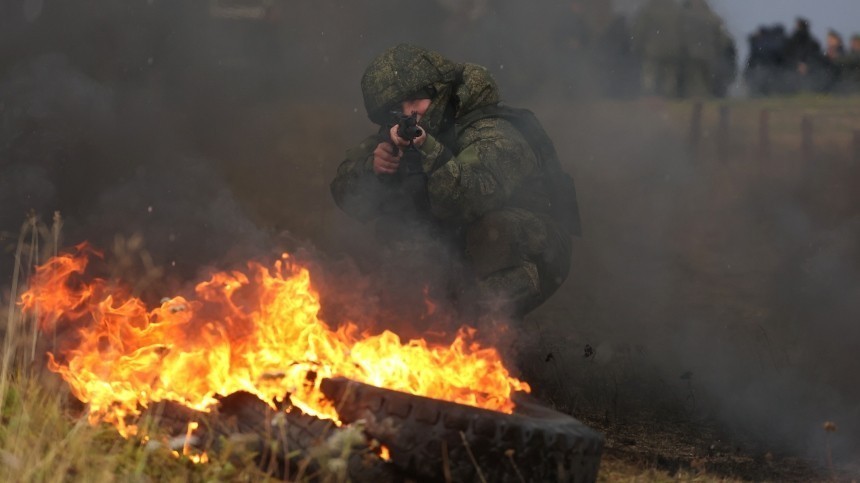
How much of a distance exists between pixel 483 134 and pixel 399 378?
202 centimetres

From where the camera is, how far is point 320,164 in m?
11.6

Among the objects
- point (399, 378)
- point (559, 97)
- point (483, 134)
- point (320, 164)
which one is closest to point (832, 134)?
point (559, 97)

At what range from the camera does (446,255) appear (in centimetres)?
760

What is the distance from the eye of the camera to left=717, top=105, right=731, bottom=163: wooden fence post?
13078mm

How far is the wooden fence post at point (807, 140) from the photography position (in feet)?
42.2

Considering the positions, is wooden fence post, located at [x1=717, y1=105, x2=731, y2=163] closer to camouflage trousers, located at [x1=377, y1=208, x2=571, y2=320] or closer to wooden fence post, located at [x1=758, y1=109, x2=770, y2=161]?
wooden fence post, located at [x1=758, y1=109, x2=770, y2=161]

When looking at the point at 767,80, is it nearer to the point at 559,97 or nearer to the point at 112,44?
the point at 559,97

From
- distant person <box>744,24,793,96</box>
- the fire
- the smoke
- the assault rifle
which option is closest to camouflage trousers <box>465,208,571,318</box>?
the smoke

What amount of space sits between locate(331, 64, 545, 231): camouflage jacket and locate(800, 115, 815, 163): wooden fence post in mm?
6021

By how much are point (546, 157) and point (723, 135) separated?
6.16 meters

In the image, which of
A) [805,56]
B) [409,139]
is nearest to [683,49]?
[805,56]

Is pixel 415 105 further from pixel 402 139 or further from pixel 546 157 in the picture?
pixel 546 157

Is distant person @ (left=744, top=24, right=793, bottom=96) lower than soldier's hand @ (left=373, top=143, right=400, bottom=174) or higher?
higher

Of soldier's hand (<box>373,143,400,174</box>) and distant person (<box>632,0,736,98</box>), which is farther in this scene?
distant person (<box>632,0,736,98</box>)
